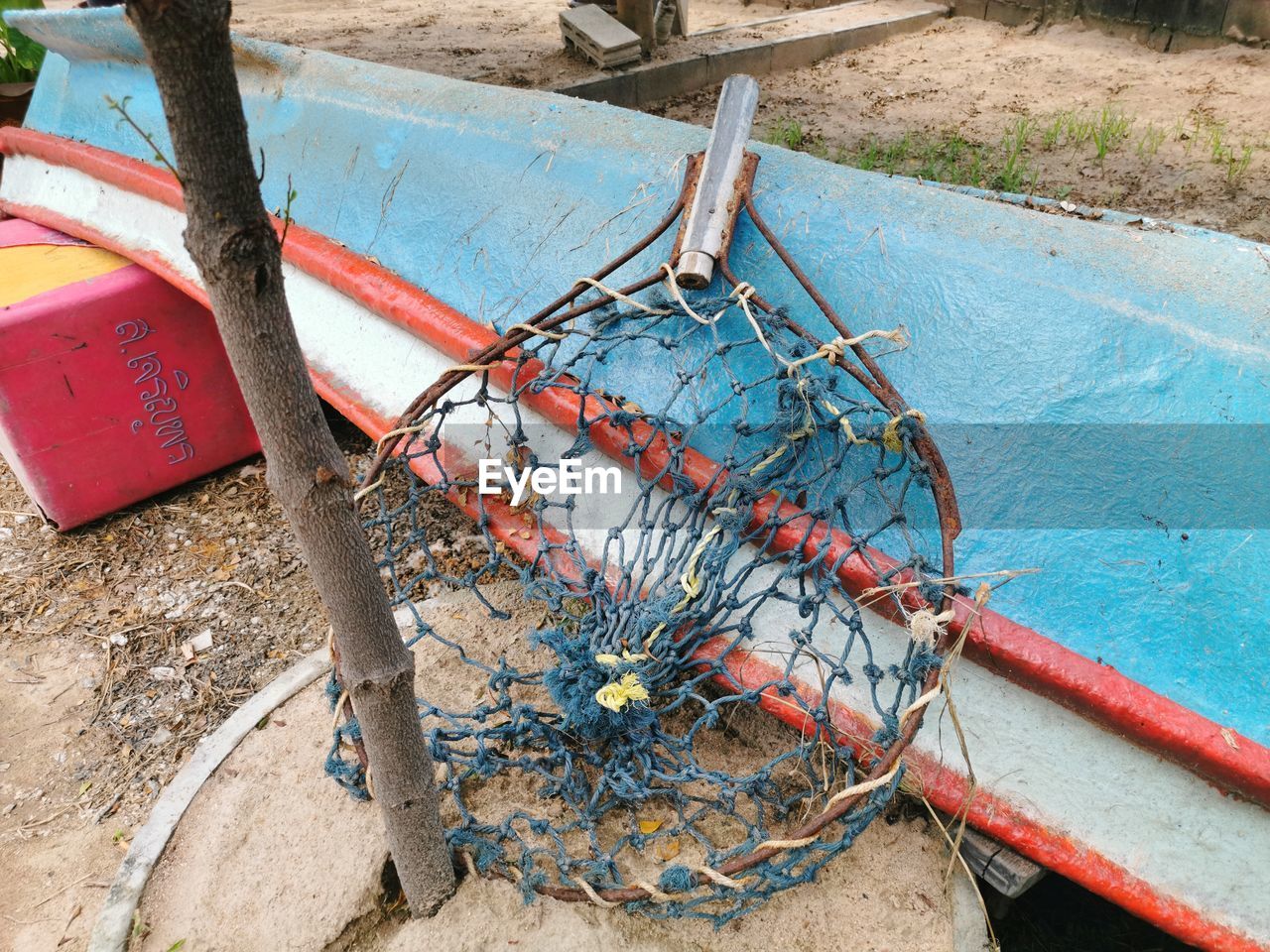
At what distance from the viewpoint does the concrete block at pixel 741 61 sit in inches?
269

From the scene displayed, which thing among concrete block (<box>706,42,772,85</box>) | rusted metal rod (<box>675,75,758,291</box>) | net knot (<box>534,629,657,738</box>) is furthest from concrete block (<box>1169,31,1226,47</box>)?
net knot (<box>534,629,657,738</box>)

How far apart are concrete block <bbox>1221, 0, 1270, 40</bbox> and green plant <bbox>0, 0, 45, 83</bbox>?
7.55 metres

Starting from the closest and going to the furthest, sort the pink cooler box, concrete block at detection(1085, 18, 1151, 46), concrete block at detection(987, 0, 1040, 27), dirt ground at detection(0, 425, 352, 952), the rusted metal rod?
the rusted metal rod
dirt ground at detection(0, 425, 352, 952)
the pink cooler box
concrete block at detection(1085, 18, 1151, 46)
concrete block at detection(987, 0, 1040, 27)

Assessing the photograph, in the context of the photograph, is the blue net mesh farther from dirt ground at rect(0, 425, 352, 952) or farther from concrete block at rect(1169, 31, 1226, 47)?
concrete block at rect(1169, 31, 1226, 47)

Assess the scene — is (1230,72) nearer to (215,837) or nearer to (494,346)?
(494,346)

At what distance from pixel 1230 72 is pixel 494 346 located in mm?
5880

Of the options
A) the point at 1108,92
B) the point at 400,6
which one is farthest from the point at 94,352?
the point at 400,6

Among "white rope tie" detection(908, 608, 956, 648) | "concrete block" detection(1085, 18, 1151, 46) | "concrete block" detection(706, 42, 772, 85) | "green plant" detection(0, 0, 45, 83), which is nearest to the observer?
"white rope tie" detection(908, 608, 956, 648)

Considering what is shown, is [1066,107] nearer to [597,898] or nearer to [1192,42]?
[1192,42]

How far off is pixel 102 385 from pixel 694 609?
97.4 inches

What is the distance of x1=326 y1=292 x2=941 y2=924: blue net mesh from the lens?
1677 mm

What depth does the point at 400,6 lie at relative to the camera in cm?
932

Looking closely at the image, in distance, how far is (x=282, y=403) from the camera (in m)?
1.22

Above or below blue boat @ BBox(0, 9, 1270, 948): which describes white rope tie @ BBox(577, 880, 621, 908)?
below
